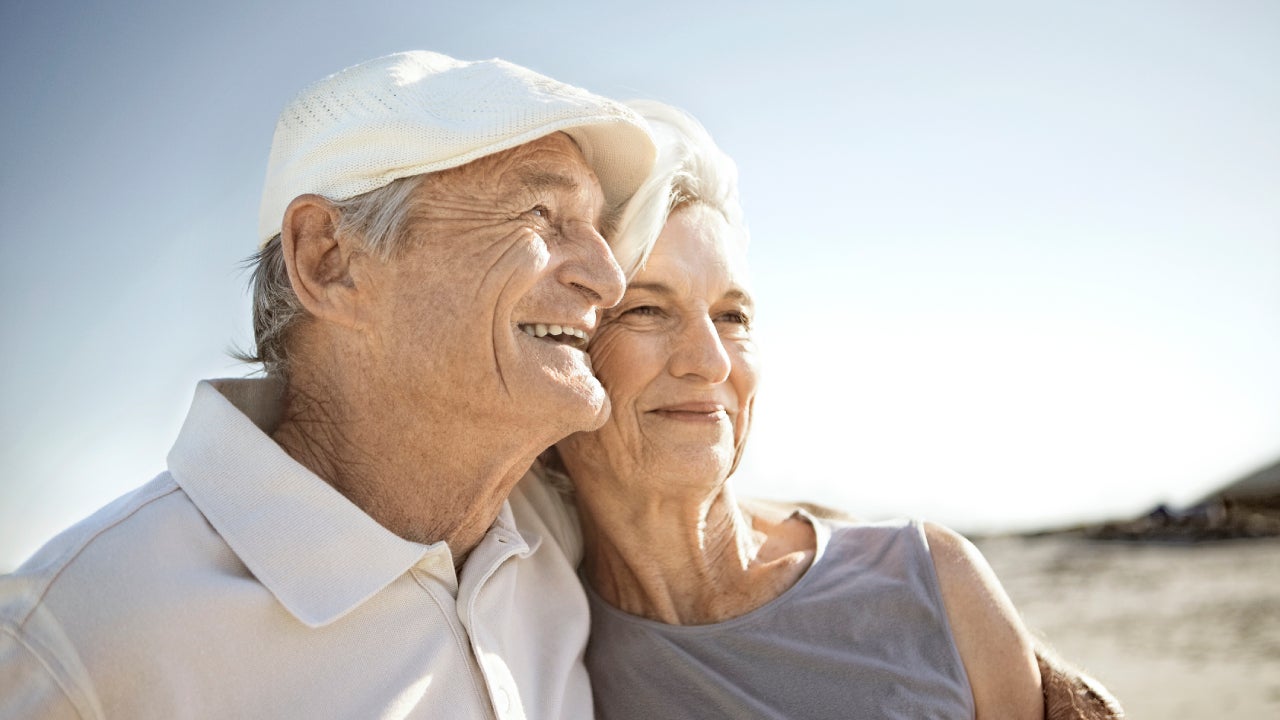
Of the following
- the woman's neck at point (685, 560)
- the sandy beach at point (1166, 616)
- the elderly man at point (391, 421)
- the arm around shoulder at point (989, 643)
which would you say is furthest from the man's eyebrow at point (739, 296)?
the sandy beach at point (1166, 616)

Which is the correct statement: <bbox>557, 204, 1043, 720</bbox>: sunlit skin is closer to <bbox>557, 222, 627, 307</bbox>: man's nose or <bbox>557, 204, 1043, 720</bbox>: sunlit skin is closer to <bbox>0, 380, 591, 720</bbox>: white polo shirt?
<bbox>557, 222, 627, 307</bbox>: man's nose

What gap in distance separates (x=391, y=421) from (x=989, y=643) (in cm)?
173

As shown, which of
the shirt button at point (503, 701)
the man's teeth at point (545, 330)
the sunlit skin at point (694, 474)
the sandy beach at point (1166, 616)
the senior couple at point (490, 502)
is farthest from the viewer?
the sandy beach at point (1166, 616)

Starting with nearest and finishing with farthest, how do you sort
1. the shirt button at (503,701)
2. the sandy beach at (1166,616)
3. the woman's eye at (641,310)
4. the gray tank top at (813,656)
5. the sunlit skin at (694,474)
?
the shirt button at (503,701) < the gray tank top at (813,656) < the sunlit skin at (694,474) < the woman's eye at (641,310) < the sandy beach at (1166,616)

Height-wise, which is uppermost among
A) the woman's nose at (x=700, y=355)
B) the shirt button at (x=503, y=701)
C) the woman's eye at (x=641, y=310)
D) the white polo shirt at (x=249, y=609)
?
the woman's eye at (x=641, y=310)

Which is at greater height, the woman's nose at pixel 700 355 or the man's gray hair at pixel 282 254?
the man's gray hair at pixel 282 254

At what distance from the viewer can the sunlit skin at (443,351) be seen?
2273mm

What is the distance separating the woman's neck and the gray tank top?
60mm

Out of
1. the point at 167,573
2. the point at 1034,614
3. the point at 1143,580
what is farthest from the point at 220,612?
the point at 1143,580

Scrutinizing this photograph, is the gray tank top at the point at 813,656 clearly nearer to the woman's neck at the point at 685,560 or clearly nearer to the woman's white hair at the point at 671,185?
the woman's neck at the point at 685,560

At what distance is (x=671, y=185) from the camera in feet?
9.25

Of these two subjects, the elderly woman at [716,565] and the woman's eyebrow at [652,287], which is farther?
the woman's eyebrow at [652,287]

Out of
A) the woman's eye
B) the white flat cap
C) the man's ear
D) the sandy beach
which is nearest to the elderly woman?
the woman's eye

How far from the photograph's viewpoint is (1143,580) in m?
11.0
